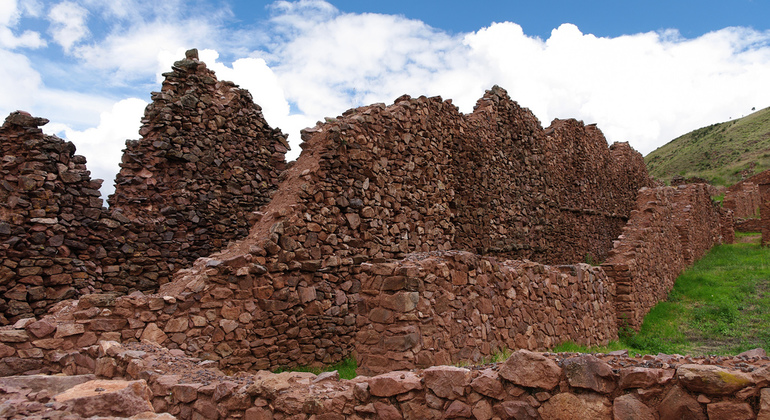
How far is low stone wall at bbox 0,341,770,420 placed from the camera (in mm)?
3242

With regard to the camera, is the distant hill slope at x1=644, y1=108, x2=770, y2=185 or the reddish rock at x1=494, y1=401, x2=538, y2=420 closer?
the reddish rock at x1=494, y1=401, x2=538, y2=420

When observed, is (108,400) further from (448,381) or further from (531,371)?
(531,371)

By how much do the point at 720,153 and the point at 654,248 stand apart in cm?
5237

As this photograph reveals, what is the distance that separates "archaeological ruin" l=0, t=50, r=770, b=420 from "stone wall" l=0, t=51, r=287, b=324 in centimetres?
4

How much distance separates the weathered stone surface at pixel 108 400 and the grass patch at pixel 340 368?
3.58 metres

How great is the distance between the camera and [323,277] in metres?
8.85

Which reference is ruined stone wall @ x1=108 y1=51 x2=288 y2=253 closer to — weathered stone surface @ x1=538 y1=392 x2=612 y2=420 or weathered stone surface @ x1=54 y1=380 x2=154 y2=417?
weathered stone surface @ x1=54 y1=380 x2=154 y2=417

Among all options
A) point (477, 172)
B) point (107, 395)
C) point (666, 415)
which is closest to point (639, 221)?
point (477, 172)

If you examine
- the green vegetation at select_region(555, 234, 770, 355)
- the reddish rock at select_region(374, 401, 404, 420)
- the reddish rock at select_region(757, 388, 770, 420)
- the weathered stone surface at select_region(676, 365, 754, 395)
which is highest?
the weathered stone surface at select_region(676, 365, 754, 395)

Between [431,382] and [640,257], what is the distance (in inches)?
429

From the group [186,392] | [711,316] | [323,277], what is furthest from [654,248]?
[186,392]

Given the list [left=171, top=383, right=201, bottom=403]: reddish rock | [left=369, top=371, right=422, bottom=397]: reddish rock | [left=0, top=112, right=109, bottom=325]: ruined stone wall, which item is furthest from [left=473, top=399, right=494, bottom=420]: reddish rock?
[left=0, top=112, right=109, bottom=325]: ruined stone wall

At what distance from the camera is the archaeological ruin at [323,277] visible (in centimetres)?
417

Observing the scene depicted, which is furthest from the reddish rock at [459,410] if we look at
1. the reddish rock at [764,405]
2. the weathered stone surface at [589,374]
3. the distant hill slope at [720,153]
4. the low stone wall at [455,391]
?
the distant hill slope at [720,153]
